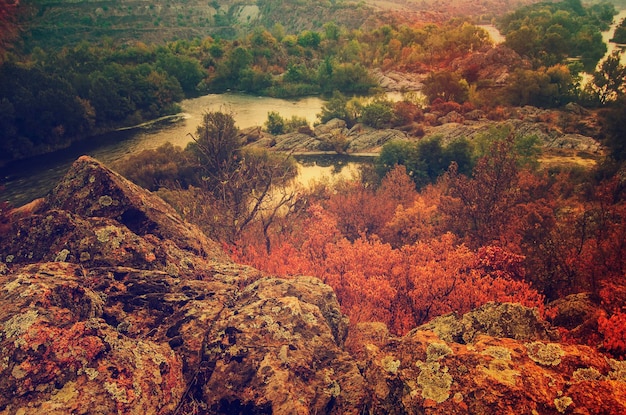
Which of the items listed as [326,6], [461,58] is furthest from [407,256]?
[326,6]

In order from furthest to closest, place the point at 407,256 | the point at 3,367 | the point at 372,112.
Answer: the point at 372,112 → the point at 407,256 → the point at 3,367

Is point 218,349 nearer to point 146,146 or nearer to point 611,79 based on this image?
point 146,146

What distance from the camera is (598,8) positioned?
16000 centimetres

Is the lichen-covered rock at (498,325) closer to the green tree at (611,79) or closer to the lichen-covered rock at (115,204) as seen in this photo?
the lichen-covered rock at (115,204)

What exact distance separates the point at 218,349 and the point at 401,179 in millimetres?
36230

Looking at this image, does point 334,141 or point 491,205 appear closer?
point 491,205

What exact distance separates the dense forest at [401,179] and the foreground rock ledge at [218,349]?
351cm

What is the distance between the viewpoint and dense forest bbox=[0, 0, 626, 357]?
22.3m

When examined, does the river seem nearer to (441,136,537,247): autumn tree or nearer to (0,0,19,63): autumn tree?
(0,0,19,63): autumn tree

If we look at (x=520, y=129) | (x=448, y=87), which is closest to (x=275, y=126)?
(x=448, y=87)

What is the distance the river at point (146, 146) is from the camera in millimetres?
50344

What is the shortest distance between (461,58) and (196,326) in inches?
4131

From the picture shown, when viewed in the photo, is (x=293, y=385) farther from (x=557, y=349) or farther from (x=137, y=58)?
(x=137, y=58)

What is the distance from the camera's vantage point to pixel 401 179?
142 feet
